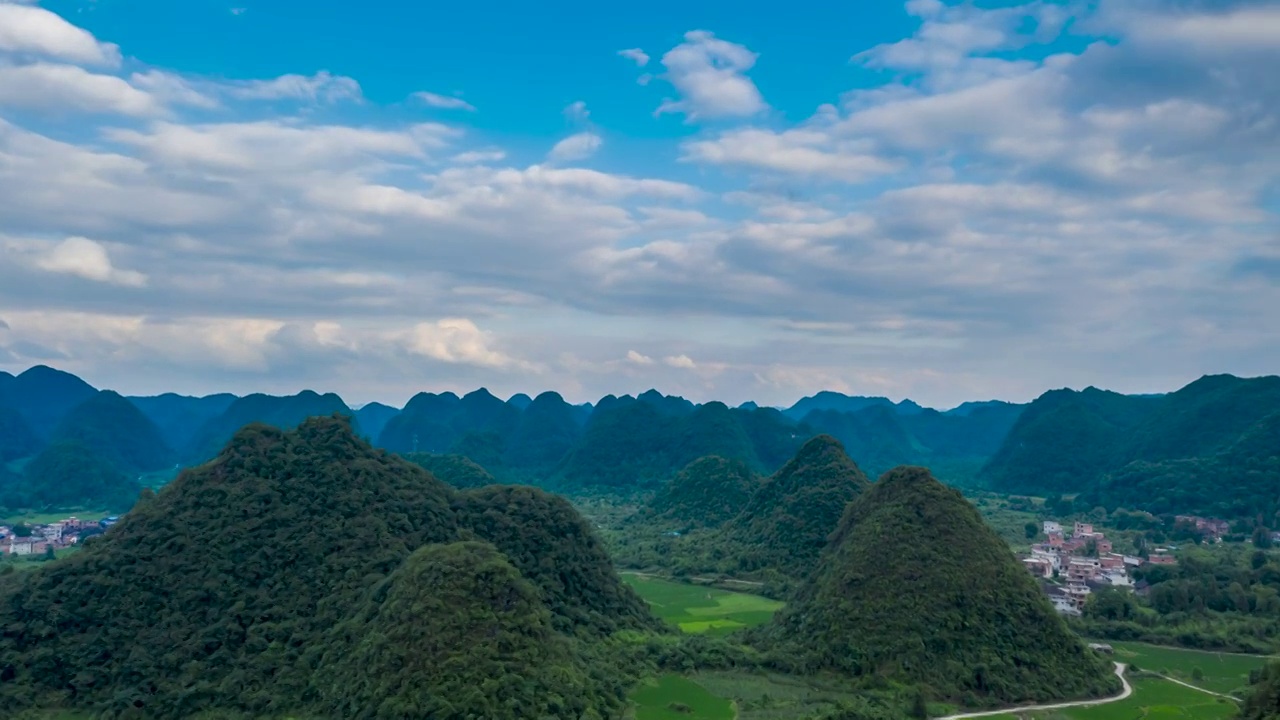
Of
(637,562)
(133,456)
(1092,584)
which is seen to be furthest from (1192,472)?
(133,456)

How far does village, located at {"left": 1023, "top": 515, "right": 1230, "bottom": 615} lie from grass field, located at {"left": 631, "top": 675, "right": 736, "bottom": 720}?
821 inches

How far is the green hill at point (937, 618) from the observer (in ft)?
105

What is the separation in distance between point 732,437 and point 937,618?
78.8 metres

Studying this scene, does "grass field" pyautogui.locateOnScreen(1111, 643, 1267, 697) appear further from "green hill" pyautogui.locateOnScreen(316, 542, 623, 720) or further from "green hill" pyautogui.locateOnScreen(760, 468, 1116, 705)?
"green hill" pyautogui.locateOnScreen(316, 542, 623, 720)

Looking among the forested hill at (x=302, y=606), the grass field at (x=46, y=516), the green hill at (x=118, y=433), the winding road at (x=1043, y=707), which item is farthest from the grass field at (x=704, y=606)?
the green hill at (x=118, y=433)

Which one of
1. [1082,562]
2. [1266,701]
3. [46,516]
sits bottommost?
[46,516]

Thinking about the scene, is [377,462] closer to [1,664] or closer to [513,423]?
[1,664]

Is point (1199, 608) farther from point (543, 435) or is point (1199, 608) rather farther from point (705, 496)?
point (543, 435)

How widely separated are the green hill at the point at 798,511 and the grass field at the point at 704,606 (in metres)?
4.55

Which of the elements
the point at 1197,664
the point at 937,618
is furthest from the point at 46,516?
the point at 1197,664

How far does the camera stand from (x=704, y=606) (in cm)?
4859

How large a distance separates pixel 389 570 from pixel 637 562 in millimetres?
30271

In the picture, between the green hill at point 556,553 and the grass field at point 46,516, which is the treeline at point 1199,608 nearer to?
the green hill at point 556,553

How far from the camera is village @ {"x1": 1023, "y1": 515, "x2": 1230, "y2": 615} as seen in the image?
156 ft
